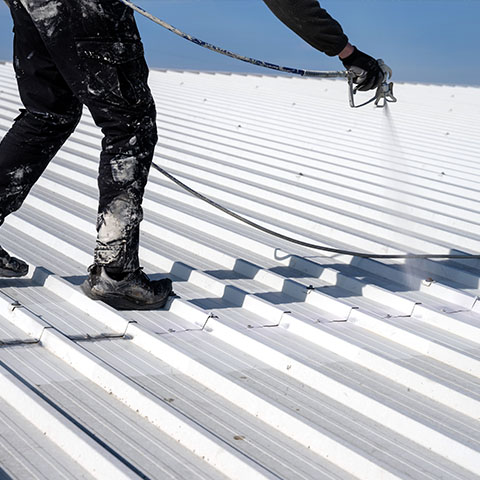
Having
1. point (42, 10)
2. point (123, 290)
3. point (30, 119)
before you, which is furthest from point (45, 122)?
point (123, 290)

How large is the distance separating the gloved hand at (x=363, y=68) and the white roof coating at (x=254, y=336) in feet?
1.97

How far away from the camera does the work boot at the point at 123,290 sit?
2.40 m

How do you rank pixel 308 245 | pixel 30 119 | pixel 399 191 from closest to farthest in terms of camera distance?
pixel 30 119 → pixel 308 245 → pixel 399 191

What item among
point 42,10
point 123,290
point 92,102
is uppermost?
point 42,10

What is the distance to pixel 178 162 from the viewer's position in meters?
4.88

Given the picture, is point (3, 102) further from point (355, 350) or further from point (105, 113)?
point (355, 350)

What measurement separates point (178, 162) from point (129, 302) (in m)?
2.56

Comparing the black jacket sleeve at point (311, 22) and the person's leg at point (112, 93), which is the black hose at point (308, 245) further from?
the black jacket sleeve at point (311, 22)

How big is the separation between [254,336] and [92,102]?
3.02 ft

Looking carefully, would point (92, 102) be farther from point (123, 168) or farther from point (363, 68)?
point (363, 68)

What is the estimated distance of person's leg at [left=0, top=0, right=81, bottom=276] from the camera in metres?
2.45

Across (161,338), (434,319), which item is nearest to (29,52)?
(161,338)

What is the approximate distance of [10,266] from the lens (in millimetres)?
2568

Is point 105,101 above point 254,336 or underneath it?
above
